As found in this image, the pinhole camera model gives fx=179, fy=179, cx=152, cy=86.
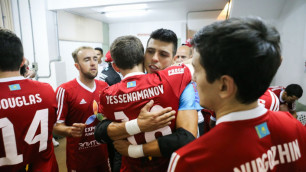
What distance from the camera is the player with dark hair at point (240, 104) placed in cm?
54

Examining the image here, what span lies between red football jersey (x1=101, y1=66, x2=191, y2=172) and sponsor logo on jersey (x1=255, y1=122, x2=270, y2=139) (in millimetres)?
512

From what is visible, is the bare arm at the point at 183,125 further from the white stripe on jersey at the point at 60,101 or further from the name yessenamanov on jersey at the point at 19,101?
the white stripe on jersey at the point at 60,101

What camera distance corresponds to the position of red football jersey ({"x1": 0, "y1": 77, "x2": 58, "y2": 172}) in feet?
3.76

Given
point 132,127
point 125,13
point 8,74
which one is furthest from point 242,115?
point 125,13

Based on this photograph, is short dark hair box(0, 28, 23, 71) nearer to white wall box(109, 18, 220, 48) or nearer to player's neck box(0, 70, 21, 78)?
player's neck box(0, 70, 21, 78)

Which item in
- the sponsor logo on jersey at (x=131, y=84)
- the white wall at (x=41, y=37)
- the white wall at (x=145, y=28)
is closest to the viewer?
the sponsor logo on jersey at (x=131, y=84)

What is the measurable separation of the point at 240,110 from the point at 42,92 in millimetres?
1294

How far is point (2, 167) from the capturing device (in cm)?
118

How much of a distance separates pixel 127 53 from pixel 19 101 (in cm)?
77

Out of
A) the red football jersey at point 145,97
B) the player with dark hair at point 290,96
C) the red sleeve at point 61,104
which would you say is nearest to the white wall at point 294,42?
the player with dark hair at point 290,96

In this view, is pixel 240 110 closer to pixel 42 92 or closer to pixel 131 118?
pixel 131 118

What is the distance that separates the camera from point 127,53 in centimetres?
117

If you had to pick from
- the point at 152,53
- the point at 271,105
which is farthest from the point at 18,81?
the point at 271,105

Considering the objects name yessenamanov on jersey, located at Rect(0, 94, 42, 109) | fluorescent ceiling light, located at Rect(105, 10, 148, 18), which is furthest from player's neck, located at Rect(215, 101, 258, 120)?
fluorescent ceiling light, located at Rect(105, 10, 148, 18)
